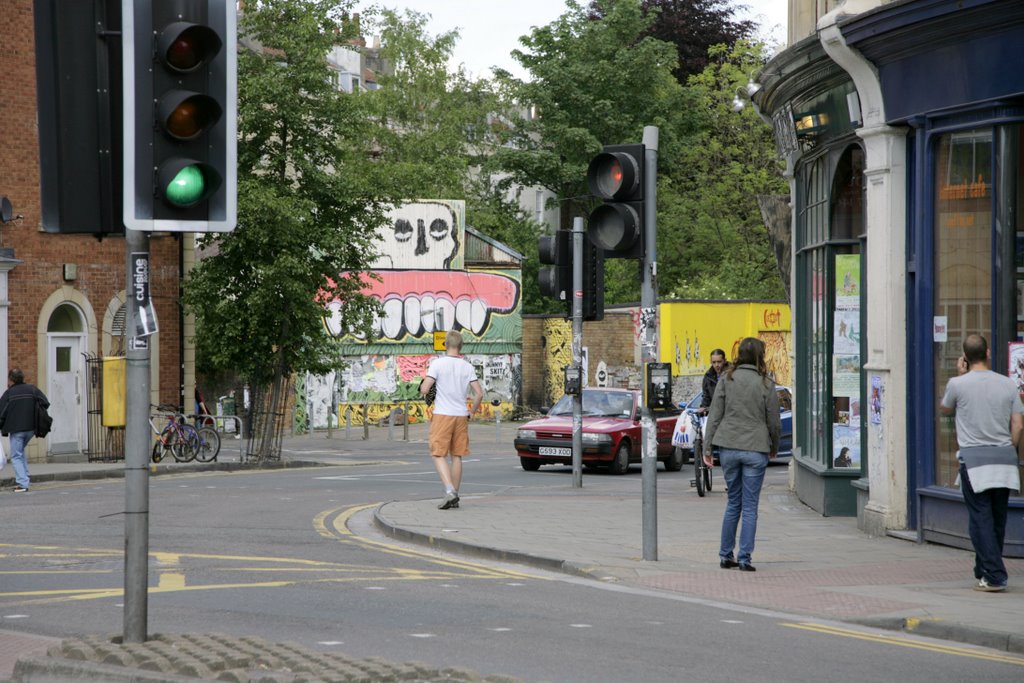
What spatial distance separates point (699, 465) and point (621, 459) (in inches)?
222

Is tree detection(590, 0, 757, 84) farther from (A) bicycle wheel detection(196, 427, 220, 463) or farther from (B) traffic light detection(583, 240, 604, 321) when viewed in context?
(B) traffic light detection(583, 240, 604, 321)

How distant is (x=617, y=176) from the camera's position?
1126 centimetres

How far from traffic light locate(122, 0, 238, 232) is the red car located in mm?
18016

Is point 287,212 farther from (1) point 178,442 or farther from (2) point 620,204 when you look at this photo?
(2) point 620,204


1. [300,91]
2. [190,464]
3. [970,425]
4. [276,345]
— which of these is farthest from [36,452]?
[970,425]

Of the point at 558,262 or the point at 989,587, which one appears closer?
the point at 989,587

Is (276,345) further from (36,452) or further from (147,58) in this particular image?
(147,58)

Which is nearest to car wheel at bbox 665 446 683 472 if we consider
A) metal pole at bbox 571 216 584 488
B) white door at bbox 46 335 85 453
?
metal pole at bbox 571 216 584 488

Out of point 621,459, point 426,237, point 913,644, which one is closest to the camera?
point 913,644

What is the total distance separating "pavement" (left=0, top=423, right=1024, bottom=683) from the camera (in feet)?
21.4

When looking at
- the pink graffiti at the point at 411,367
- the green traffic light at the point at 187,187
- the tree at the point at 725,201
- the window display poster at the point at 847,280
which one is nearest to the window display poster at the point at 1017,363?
the window display poster at the point at 847,280

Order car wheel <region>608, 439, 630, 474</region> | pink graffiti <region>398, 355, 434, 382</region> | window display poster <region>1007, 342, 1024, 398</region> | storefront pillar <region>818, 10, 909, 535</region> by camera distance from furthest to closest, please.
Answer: pink graffiti <region>398, 355, 434, 382</region> → car wheel <region>608, 439, 630, 474</region> → storefront pillar <region>818, 10, 909, 535</region> → window display poster <region>1007, 342, 1024, 398</region>

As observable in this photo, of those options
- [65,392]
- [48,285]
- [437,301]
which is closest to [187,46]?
[48,285]

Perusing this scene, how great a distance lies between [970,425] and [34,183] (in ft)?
67.1
